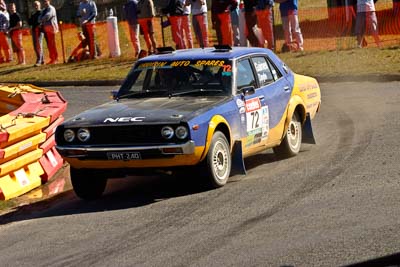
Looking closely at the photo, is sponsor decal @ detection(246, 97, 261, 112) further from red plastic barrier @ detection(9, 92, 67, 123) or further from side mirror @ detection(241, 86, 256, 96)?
red plastic barrier @ detection(9, 92, 67, 123)

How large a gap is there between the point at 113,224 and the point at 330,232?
2.30m

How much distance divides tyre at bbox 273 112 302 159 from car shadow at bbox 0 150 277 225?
18.4 inches

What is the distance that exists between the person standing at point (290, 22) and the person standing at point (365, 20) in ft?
4.97

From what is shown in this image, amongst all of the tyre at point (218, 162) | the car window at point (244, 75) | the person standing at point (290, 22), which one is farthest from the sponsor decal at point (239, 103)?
the person standing at point (290, 22)

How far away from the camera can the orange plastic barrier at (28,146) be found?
11.3 m

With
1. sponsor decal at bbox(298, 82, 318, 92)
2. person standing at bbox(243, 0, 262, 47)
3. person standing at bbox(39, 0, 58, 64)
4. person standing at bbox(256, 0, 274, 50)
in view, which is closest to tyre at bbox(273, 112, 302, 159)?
sponsor decal at bbox(298, 82, 318, 92)

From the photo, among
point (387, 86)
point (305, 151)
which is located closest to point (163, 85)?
point (305, 151)

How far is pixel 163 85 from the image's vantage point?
1161 centimetres

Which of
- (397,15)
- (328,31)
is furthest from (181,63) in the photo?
(328,31)

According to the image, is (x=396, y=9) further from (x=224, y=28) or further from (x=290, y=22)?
(x=224, y=28)

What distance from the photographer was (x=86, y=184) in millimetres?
10844

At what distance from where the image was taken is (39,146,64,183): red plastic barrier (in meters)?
12.3

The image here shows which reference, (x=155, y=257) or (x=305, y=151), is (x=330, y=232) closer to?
(x=155, y=257)

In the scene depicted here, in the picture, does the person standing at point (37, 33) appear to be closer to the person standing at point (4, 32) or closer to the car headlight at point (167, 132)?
the person standing at point (4, 32)
